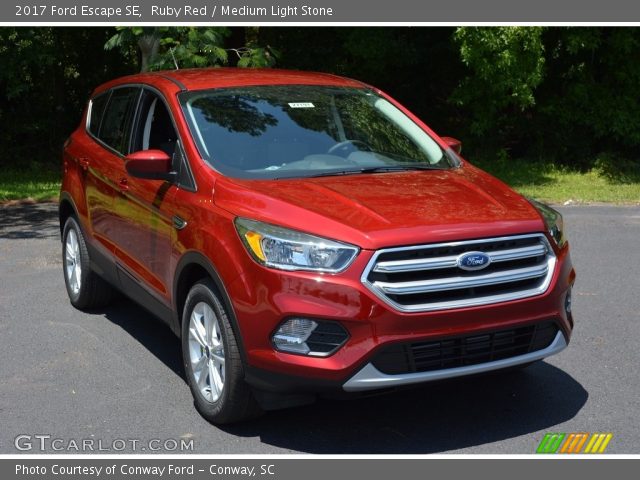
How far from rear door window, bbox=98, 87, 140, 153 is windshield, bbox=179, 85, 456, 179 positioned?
80 centimetres

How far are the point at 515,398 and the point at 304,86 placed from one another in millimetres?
2400

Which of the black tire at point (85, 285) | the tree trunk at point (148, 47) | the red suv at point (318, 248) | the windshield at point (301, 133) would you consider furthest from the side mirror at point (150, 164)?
the tree trunk at point (148, 47)

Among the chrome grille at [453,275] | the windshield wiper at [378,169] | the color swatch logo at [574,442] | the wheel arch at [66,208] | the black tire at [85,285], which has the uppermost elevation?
the windshield wiper at [378,169]

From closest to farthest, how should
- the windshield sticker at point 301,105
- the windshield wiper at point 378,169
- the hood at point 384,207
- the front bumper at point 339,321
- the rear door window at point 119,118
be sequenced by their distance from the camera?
the front bumper at point 339,321, the hood at point 384,207, the windshield wiper at point 378,169, the windshield sticker at point 301,105, the rear door window at point 119,118

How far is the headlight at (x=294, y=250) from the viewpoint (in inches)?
177

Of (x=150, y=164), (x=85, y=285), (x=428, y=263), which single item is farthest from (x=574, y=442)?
(x=85, y=285)

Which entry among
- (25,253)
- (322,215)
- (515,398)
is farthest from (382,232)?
(25,253)

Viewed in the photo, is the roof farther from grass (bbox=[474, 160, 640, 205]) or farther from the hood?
grass (bbox=[474, 160, 640, 205])

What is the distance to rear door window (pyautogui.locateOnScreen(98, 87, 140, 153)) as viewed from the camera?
6.67m

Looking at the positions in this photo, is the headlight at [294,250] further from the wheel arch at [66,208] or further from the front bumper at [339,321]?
the wheel arch at [66,208]

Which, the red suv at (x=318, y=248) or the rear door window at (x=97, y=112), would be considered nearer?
the red suv at (x=318, y=248)

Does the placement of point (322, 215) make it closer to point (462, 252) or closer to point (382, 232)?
point (382, 232)

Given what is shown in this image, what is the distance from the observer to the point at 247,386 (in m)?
4.87

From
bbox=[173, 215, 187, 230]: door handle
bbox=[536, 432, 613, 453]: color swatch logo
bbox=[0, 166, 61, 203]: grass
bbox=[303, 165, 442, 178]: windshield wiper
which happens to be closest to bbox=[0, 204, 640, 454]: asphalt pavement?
bbox=[536, 432, 613, 453]: color swatch logo
